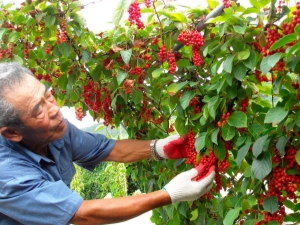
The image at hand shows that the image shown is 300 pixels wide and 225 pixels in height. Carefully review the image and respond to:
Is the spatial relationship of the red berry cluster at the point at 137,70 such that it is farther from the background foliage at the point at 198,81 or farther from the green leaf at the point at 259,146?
the green leaf at the point at 259,146

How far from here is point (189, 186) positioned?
138cm

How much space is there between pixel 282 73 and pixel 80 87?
1.22m

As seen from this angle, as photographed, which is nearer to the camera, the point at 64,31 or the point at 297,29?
the point at 297,29

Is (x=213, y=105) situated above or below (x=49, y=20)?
below

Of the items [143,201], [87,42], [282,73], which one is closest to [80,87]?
[87,42]

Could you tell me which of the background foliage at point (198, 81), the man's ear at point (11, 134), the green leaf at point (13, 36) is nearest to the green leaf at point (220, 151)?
the background foliage at point (198, 81)

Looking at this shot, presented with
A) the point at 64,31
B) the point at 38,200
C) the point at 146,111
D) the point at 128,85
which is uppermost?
the point at 64,31

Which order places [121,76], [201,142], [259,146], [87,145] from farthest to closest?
[87,145], [121,76], [201,142], [259,146]

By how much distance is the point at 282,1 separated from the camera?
3.36ft

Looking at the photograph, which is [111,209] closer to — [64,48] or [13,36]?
[64,48]

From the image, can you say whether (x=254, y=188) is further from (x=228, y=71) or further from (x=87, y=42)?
(x=87, y=42)

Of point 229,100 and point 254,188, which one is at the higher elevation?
point 229,100

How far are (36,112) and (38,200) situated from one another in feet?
0.96

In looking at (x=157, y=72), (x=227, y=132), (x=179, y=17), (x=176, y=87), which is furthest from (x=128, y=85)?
(x=227, y=132)
